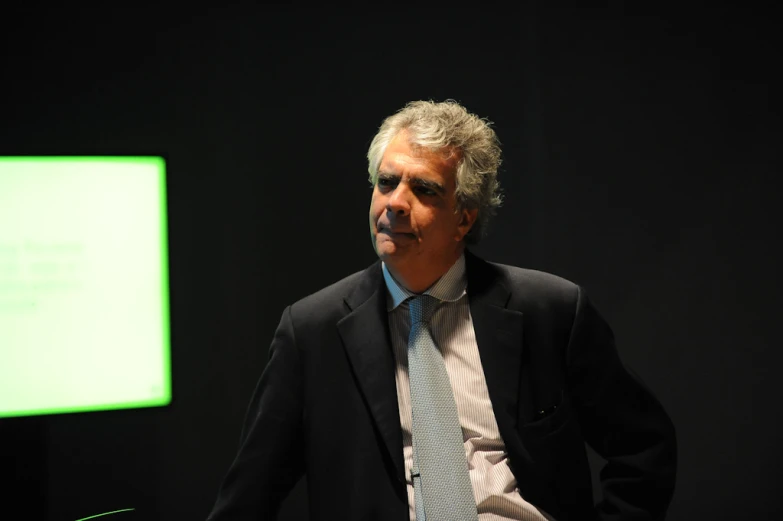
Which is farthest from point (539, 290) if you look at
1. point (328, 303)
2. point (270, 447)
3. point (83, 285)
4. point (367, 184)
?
point (83, 285)

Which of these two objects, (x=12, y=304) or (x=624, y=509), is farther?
(x=12, y=304)

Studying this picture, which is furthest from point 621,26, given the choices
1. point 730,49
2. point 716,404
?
point 716,404

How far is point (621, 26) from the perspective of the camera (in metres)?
3.21

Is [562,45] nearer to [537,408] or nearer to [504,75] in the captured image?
[504,75]

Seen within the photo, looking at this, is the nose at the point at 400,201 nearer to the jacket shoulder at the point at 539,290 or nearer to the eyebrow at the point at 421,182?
the eyebrow at the point at 421,182

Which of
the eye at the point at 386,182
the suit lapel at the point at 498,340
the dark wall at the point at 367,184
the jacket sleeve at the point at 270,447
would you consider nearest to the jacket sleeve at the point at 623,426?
the suit lapel at the point at 498,340

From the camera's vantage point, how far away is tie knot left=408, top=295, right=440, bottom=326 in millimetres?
1890

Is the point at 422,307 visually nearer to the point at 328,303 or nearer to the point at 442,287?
the point at 442,287

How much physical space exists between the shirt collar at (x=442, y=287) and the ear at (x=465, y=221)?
63mm

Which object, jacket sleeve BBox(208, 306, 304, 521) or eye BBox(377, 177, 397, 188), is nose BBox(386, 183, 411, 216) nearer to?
eye BBox(377, 177, 397, 188)

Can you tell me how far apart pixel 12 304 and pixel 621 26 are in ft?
7.82

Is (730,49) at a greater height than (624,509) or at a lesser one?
greater

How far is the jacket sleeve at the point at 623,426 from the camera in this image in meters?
1.87

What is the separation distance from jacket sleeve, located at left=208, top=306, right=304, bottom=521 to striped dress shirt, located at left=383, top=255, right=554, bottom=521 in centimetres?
24
